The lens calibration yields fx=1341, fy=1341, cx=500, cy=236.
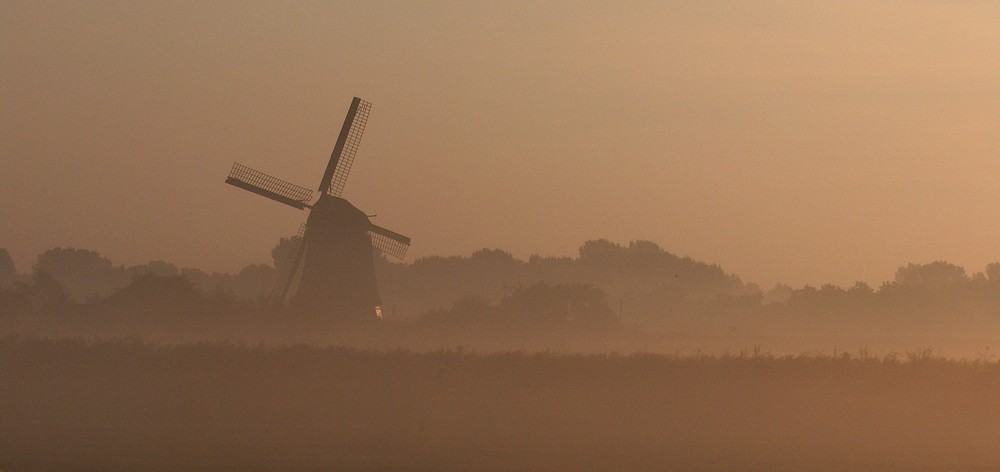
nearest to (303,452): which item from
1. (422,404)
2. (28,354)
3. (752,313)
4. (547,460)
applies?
(547,460)

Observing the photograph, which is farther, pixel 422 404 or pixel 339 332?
pixel 339 332

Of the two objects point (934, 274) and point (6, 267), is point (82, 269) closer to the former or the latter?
point (6, 267)

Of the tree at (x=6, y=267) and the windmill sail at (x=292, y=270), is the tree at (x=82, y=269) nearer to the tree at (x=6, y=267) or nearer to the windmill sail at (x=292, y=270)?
the tree at (x=6, y=267)

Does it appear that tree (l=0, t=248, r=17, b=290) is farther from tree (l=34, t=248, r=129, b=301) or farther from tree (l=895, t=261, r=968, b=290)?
tree (l=895, t=261, r=968, b=290)

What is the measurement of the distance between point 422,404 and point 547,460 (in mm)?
9652

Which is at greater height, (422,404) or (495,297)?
(495,297)

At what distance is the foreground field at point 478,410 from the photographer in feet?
78.9

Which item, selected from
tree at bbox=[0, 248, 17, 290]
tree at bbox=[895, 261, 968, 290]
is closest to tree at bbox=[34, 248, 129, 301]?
tree at bbox=[0, 248, 17, 290]

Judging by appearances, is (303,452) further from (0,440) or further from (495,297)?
(495,297)

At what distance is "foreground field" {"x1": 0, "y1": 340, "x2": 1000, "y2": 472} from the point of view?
24062 mm

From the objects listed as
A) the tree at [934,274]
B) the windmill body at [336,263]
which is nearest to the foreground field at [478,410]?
the windmill body at [336,263]

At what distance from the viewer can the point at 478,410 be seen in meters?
32.1

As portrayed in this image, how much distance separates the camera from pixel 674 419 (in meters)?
31.2

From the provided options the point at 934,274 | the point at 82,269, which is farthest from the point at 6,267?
the point at 934,274
